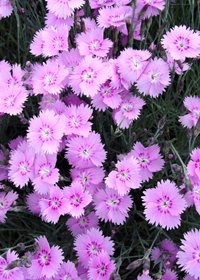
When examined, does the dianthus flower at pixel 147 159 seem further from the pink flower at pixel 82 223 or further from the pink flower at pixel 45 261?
the pink flower at pixel 45 261

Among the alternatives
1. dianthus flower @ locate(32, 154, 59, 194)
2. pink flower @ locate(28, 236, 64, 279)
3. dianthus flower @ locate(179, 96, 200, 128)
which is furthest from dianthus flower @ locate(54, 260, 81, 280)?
dianthus flower @ locate(179, 96, 200, 128)

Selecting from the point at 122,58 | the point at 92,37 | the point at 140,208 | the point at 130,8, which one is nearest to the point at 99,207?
the point at 140,208

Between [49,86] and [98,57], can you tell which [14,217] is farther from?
[98,57]

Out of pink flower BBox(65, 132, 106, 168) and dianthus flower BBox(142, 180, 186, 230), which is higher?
pink flower BBox(65, 132, 106, 168)

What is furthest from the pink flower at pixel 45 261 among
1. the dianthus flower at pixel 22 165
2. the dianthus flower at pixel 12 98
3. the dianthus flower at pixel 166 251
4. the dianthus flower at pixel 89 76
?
the dianthus flower at pixel 89 76

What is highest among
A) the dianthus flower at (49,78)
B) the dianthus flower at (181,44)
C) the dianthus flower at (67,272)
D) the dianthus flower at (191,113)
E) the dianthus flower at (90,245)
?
the dianthus flower at (181,44)

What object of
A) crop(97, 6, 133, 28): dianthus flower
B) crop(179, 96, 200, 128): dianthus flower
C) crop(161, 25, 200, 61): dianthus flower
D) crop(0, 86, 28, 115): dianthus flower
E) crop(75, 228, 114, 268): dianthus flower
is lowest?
crop(75, 228, 114, 268): dianthus flower

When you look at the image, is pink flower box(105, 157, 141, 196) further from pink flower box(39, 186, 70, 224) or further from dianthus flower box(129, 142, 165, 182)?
pink flower box(39, 186, 70, 224)
